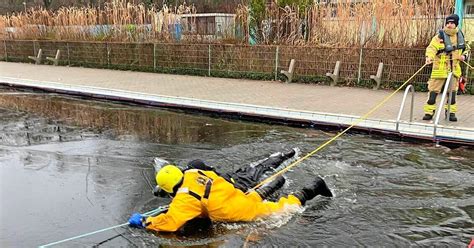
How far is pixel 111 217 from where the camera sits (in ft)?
16.4

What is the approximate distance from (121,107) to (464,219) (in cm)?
845

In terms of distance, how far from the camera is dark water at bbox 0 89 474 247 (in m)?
4.55

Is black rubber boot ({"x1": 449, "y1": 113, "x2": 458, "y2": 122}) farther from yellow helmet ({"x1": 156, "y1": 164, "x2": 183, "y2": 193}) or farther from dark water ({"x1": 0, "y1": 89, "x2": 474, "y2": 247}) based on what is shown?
yellow helmet ({"x1": 156, "y1": 164, "x2": 183, "y2": 193})

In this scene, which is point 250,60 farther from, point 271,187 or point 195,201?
point 195,201

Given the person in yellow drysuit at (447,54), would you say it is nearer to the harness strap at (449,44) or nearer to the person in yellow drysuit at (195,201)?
the harness strap at (449,44)

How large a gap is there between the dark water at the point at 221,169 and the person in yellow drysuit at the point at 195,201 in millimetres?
151

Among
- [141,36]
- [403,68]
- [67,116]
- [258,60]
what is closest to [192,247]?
[67,116]

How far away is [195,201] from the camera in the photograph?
4316 millimetres

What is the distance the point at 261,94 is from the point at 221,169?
5.76m

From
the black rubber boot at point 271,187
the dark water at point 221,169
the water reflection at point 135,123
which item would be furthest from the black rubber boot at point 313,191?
the water reflection at point 135,123

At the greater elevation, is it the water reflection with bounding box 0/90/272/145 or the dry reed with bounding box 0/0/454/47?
the dry reed with bounding box 0/0/454/47

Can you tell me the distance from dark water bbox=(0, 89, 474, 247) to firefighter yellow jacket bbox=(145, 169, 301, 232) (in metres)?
0.18

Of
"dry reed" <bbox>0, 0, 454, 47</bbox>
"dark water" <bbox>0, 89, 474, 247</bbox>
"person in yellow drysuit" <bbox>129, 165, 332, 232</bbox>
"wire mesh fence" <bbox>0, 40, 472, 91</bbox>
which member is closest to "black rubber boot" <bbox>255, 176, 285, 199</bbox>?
"dark water" <bbox>0, 89, 474, 247</bbox>

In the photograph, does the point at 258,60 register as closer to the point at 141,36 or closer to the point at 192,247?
the point at 141,36
